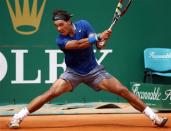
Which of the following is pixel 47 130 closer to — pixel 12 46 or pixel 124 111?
pixel 124 111

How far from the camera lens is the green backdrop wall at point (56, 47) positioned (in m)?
9.29

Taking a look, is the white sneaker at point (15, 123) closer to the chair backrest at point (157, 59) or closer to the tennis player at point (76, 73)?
the tennis player at point (76, 73)

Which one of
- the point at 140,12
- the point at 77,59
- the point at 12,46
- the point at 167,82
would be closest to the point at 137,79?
the point at 167,82

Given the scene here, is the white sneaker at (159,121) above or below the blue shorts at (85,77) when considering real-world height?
below

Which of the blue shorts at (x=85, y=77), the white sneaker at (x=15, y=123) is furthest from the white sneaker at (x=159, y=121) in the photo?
the white sneaker at (x=15, y=123)

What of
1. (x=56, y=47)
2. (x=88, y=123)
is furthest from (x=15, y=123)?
(x=56, y=47)

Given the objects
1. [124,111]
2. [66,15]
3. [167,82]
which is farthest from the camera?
[167,82]

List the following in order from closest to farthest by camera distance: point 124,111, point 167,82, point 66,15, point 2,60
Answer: point 66,15, point 124,111, point 2,60, point 167,82

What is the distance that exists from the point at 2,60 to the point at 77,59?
314cm

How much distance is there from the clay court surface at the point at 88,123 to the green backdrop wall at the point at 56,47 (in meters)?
1.69

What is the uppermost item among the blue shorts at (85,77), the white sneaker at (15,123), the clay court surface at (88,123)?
the blue shorts at (85,77)

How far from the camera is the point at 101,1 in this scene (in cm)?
966

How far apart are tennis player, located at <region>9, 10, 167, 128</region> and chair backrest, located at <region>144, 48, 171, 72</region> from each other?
3.26m

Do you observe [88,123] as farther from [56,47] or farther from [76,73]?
[56,47]
